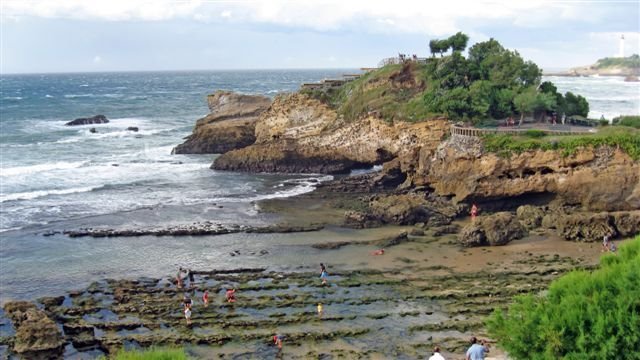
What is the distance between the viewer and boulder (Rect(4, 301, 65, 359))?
27.7 metres

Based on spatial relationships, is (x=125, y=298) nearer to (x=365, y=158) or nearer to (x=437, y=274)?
(x=437, y=274)

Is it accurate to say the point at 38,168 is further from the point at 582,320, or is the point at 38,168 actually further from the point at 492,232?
the point at 582,320

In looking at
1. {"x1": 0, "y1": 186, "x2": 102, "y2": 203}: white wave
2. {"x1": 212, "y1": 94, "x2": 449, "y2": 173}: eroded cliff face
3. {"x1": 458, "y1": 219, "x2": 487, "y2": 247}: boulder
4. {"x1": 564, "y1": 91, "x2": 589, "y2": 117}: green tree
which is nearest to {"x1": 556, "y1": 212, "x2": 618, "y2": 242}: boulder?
{"x1": 458, "y1": 219, "x2": 487, "y2": 247}: boulder

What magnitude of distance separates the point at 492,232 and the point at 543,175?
24.4 feet

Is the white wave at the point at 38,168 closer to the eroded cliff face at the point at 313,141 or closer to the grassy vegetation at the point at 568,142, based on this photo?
the eroded cliff face at the point at 313,141

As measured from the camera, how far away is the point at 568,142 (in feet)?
146

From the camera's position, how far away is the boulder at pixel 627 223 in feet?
132

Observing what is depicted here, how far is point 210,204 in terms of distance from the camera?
176ft

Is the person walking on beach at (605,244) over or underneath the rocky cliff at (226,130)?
underneath

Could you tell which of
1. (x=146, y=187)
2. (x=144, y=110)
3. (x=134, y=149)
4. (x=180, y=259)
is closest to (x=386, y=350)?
(x=180, y=259)

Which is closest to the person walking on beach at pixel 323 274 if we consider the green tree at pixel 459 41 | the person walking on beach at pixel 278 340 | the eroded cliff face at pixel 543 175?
the person walking on beach at pixel 278 340

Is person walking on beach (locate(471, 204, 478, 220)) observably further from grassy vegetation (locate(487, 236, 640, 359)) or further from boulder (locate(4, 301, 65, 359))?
boulder (locate(4, 301, 65, 359))

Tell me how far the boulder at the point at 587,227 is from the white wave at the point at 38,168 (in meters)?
50.4

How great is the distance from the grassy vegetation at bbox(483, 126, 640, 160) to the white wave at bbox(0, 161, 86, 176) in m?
44.6
